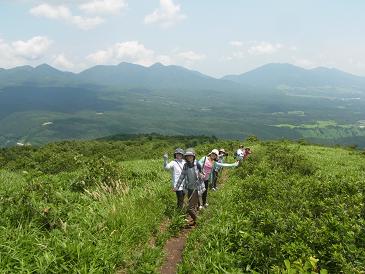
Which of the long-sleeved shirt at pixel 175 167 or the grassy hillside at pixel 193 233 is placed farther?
the long-sleeved shirt at pixel 175 167

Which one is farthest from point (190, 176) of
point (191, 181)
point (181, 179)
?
point (181, 179)

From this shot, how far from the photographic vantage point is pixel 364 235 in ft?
24.9

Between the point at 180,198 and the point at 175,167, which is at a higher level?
the point at 175,167

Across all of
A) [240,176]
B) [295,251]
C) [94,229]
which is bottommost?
[240,176]

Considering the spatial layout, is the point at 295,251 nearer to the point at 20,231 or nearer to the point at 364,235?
the point at 364,235

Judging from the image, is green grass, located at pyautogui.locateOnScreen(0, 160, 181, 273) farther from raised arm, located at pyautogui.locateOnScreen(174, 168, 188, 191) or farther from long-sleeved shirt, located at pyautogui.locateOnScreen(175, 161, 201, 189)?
long-sleeved shirt, located at pyautogui.locateOnScreen(175, 161, 201, 189)

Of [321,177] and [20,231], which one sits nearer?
[20,231]

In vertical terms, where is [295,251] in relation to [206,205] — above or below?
above

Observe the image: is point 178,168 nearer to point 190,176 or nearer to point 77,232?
point 190,176

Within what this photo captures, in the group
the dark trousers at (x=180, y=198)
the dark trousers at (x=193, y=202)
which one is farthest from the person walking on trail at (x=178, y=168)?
the dark trousers at (x=193, y=202)

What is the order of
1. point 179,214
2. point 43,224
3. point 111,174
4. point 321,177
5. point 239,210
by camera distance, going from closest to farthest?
point 43,224 → point 239,210 → point 179,214 → point 321,177 → point 111,174

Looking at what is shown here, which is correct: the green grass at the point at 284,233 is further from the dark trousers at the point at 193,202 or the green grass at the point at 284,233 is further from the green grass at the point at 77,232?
the green grass at the point at 77,232

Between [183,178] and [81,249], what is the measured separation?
4698 millimetres

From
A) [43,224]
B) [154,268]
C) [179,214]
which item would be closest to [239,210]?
[179,214]
